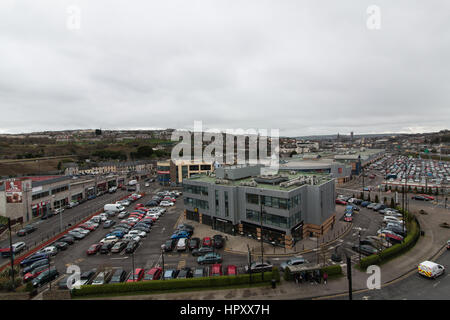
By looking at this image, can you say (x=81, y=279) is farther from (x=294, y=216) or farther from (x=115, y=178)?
(x=115, y=178)

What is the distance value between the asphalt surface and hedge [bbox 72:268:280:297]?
292 inches

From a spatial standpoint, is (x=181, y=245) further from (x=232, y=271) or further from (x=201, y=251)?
(x=232, y=271)

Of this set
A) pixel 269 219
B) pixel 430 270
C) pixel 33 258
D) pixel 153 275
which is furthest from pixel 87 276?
pixel 430 270

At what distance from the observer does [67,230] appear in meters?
35.2

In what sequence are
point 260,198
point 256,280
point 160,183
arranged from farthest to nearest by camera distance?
point 160,183, point 260,198, point 256,280

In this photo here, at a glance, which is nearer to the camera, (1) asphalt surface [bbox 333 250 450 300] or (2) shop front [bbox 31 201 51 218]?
(1) asphalt surface [bbox 333 250 450 300]

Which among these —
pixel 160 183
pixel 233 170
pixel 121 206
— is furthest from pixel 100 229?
pixel 160 183

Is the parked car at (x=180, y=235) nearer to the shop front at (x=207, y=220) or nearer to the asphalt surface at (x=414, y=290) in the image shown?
the shop front at (x=207, y=220)

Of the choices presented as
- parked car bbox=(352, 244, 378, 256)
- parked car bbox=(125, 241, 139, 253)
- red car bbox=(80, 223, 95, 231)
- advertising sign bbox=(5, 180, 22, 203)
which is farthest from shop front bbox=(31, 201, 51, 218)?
parked car bbox=(352, 244, 378, 256)

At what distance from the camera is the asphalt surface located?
1770 centimetres

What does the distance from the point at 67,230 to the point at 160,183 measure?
41.4 meters

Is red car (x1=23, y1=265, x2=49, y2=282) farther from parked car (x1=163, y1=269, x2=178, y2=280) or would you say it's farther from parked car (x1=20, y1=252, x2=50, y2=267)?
parked car (x1=163, y1=269, x2=178, y2=280)
